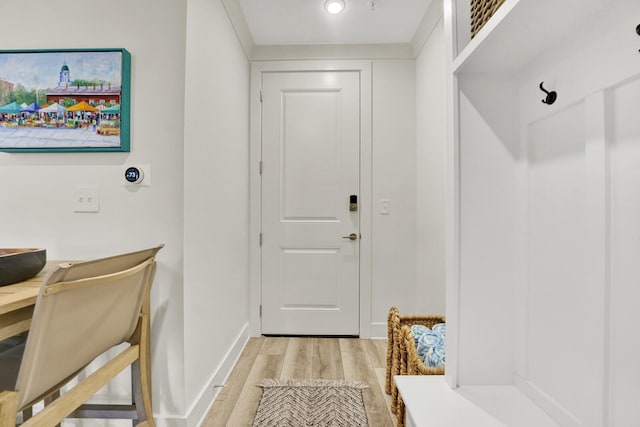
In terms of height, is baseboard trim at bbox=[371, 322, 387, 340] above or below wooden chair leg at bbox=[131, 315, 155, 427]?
below

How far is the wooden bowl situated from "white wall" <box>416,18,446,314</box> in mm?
2010

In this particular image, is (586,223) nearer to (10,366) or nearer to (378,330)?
(10,366)

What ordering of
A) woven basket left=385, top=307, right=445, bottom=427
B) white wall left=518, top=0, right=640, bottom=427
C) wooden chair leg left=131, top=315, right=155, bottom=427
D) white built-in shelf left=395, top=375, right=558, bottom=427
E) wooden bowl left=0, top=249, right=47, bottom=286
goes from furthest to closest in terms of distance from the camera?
1. woven basket left=385, top=307, right=445, bottom=427
2. wooden chair leg left=131, top=315, right=155, bottom=427
3. wooden bowl left=0, top=249, right=47, bottom=286
4. white built-in shelf left=395, top=375, right=558, bottom=427
5. white wall left=518, top=0, right=640, bottom=427

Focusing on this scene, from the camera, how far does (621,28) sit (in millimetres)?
595

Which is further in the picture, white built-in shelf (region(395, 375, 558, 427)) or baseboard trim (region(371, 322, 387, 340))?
baseboard trim (region(371, 322, 387, 340))

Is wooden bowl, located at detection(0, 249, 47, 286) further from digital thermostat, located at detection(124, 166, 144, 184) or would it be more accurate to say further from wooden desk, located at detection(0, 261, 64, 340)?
digital thermostat, located at detection(124, 166, 144, 184)

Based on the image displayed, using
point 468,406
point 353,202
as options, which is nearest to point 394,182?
point 353,202

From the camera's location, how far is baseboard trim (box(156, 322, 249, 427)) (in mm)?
1522

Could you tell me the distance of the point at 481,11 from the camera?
32.5 inches

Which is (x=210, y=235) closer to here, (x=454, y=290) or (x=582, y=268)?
(x=454, y=290)

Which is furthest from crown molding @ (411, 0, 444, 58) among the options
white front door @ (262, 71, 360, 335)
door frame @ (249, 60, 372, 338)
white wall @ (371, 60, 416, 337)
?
white front door @ (262, 71, 360, 335)

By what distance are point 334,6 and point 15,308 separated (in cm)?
230

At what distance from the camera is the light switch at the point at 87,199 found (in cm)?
153

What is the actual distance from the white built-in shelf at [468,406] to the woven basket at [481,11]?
91 centimetres
